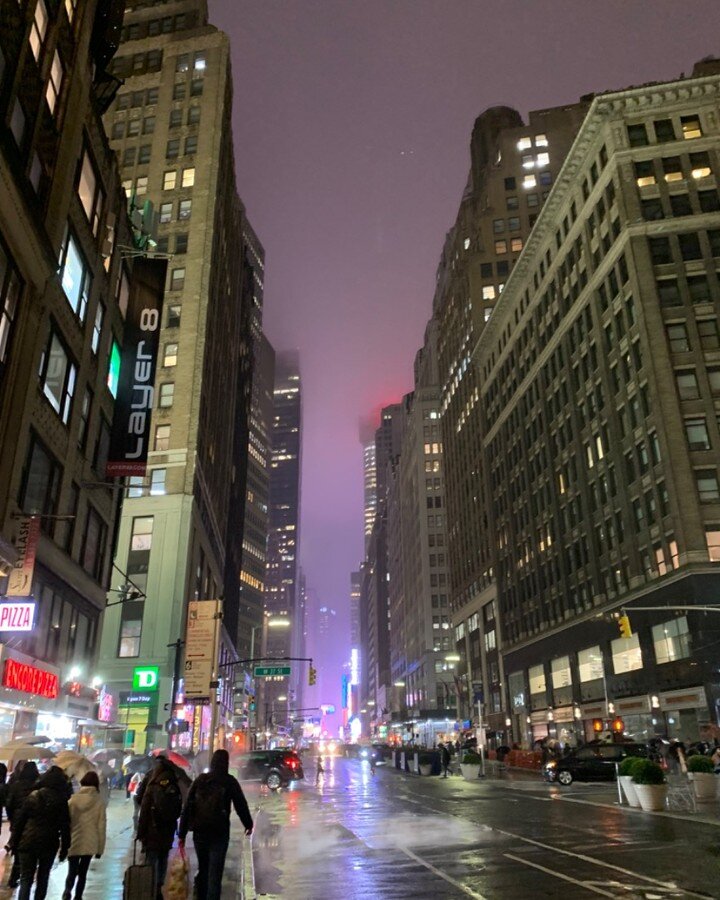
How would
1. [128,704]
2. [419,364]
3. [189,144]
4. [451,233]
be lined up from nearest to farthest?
[128,704], [189,144], [451,233], [419,364]

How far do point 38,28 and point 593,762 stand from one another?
37.5m

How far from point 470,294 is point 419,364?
77.2 metres

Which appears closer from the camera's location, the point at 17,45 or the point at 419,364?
the point at 17,45

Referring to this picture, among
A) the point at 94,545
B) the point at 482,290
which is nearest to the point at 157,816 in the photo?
the point at 94,545

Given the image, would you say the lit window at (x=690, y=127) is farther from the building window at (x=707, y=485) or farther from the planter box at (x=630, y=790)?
the planter box at (x=630, y=790)

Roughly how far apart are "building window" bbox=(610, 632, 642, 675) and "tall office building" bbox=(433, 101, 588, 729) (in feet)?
115

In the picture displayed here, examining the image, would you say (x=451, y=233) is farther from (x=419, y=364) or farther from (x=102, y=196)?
(x=102, y=196)

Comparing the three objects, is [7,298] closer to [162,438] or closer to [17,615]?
[17,615]

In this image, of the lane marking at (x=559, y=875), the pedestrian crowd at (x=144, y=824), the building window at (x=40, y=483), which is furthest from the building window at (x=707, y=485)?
the pedestrian crowd at (x=144, y=824)

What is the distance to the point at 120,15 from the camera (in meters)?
27.8

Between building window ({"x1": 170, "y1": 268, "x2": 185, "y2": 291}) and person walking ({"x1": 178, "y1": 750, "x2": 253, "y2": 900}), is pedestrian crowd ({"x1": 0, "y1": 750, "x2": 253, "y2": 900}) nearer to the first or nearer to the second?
person walking ({"x1": 178, "y1": 750, "x2": 253, "y2": 900})

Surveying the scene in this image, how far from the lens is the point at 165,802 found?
9977mm

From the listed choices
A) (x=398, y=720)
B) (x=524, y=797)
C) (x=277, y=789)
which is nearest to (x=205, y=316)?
(x=277, y=789)

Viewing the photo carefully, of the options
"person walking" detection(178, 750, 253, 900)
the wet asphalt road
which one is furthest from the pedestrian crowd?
the wet asphalt road
